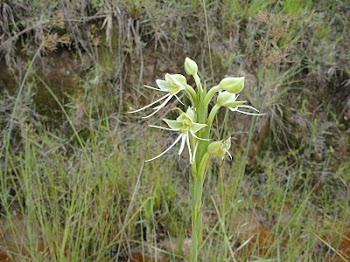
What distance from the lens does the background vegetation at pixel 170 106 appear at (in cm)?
224

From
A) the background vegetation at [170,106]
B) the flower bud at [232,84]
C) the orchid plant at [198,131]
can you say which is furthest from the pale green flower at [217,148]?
the background vegetation at [170,106]

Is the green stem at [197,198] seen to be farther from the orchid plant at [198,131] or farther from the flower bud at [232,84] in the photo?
the flower bud at [232,84]

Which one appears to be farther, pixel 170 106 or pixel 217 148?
pixel 170 106

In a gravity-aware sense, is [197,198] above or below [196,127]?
below

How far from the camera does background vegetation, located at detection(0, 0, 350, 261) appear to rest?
224 cm

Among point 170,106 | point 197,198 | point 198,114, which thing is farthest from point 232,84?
point 170,106

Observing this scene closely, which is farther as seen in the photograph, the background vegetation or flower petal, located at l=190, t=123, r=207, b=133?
the background vegetation

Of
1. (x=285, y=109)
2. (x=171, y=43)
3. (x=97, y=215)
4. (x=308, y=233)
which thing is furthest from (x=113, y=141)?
(x=285, y=109)

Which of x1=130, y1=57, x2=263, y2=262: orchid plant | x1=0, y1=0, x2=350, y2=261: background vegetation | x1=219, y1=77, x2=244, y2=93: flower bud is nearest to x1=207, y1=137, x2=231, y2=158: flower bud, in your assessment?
x1=130, y1=57, x2=263, y2=262: orchid plant

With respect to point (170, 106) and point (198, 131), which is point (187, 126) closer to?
point (198, 131)

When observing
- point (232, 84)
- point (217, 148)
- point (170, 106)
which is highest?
point (232, 84)

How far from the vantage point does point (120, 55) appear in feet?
8.88

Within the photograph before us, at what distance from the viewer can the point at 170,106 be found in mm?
2576

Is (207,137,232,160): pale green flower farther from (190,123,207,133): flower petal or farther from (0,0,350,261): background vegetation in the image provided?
(0,0,350,261): background vegetation
